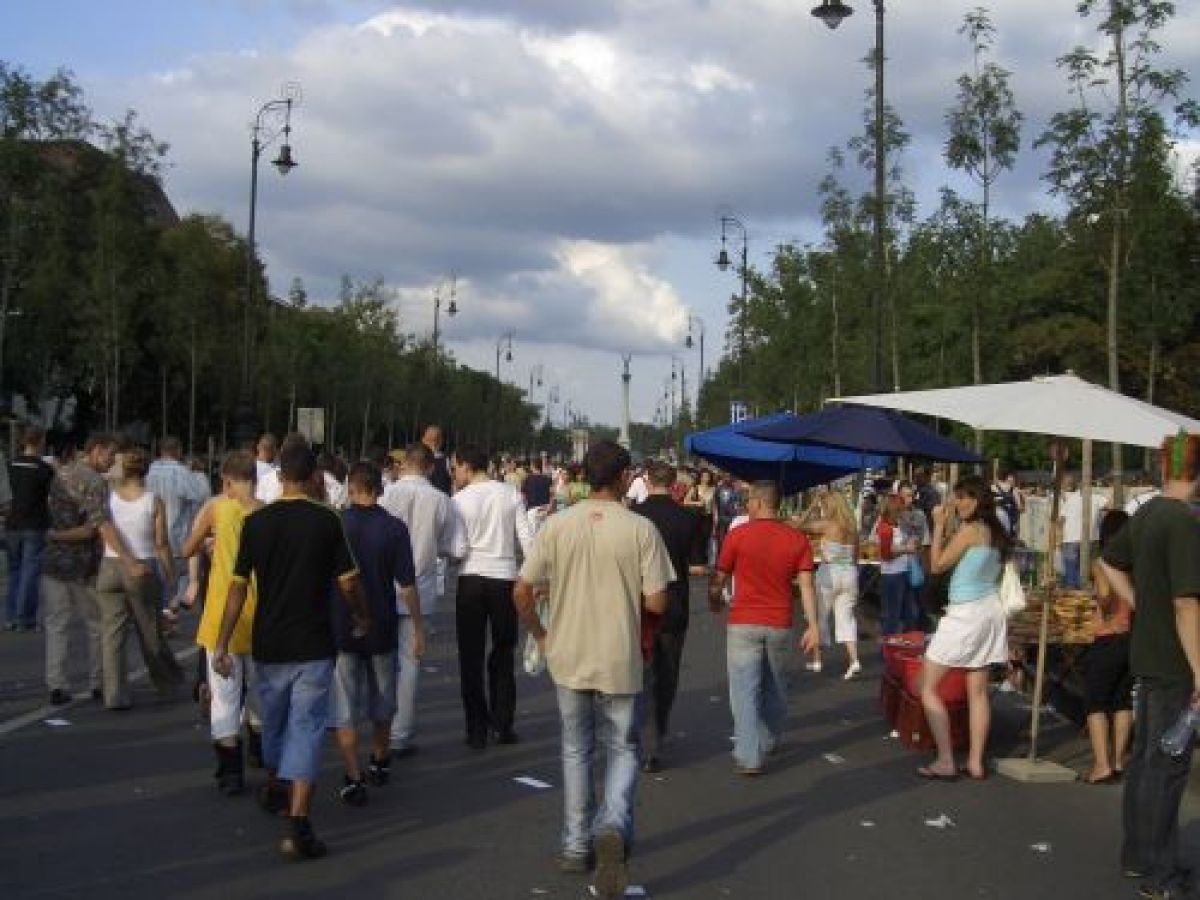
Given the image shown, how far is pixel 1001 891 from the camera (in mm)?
6586

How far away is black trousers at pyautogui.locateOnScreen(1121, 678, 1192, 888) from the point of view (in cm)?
648

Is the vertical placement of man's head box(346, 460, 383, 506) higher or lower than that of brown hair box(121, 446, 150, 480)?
lower

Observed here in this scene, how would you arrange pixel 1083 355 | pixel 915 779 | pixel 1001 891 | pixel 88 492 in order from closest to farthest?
pixel 1001 891 → pixel 915 779 → pixel 88 492 → pixel 1083 355

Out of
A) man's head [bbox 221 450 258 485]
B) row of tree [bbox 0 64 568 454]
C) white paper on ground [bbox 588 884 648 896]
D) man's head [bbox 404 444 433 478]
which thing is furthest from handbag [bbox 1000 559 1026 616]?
row of tree [bbox 0 64 568 454]

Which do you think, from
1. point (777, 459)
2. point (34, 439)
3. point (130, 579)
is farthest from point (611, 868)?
point (777, 459)

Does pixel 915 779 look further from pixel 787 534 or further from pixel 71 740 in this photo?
pixel 71 740

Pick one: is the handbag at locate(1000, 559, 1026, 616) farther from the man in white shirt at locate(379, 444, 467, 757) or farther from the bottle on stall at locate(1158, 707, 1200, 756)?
the man in white shirt at locate(379, 444, 467, 757)

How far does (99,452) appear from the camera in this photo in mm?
11734

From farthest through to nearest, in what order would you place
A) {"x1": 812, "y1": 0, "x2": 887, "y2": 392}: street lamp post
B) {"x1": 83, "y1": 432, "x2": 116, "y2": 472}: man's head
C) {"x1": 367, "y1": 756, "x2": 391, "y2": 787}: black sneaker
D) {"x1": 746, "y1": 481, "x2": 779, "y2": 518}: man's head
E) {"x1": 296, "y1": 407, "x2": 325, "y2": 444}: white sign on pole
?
{"x1": 296, "y1": 407, "x2": 325, "y2": 444}: white sign on pole → {"x1": 812, "y1": 0, "x2": 887, "y2": 392}: street lamp post → {"x1": 83, "y1": 432, "x2": 116, "y2": 472}: man's head → {"x1": 746, "y1": 481, "x2": 779, "y2": 518}: man's head → {"x1": 367, "y1": 756, "x2": 391, "y2": 787}: black sneaker

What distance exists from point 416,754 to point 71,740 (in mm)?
2179

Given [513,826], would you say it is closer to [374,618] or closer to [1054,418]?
[374,618]

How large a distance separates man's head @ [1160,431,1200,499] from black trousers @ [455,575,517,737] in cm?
446

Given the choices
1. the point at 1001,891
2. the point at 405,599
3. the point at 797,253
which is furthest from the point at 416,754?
the point at 797,253

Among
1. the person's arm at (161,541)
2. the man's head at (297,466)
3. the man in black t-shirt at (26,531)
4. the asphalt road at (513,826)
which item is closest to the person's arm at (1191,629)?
the asphalt road at (513,826)
